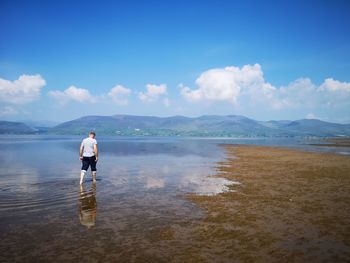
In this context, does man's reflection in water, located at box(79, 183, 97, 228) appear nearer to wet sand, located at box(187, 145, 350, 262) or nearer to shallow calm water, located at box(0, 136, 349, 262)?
shallow calm water, located at box(0, 136, 349, 262)

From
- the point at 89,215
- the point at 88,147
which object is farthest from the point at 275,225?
the point at 88,147

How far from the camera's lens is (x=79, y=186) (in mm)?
15961

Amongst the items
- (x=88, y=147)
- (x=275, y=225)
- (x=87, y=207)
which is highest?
(x=88, y=147)

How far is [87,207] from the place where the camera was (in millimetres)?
11406

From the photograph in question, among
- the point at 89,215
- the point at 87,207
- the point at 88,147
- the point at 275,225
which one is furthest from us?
the point at 88,147

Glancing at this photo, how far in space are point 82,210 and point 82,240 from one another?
3.34 meters

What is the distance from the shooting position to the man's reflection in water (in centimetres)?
958

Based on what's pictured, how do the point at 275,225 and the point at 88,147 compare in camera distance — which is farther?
the point at 88,147

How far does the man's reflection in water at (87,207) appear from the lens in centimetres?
958

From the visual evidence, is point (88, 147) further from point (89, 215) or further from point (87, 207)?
point (89, 215)

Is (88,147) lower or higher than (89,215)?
higher

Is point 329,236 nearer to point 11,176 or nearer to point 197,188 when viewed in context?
point 197,188

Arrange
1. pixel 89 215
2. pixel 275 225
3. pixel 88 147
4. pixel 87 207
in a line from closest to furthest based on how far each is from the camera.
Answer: pixel 275 225
pixel 89 215
pixel 87 207
pixel 88 147

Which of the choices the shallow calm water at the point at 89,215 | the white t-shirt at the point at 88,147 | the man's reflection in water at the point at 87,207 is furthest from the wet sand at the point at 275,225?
the white t-shirt at the point at 88,147
